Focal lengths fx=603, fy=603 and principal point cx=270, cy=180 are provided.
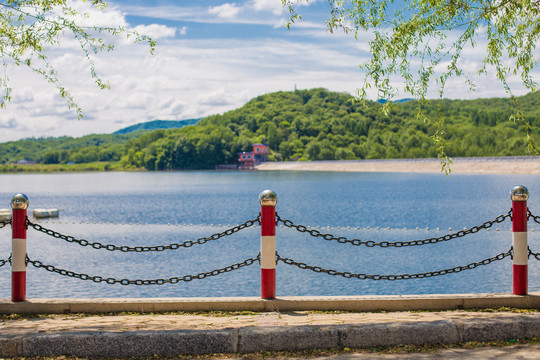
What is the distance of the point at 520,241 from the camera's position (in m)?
7.27

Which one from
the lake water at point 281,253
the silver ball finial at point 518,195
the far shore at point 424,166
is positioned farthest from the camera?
the far shore at point 424,166

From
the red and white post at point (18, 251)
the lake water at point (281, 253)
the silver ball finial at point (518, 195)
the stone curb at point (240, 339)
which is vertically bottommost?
the lake water at point (281, 253)

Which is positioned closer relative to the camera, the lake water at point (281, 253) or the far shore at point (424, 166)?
the lake water at point (281, 253)

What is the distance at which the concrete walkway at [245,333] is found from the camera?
5.72 metres

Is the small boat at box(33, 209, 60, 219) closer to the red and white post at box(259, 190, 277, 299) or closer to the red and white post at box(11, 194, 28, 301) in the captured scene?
the red and white post at box(11, 194, 28, 301)

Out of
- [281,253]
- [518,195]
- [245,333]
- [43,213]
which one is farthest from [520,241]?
[43,213]

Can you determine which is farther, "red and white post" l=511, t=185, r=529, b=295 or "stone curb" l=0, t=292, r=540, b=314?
"red and white post" l=511, t=185, r=529, b=295

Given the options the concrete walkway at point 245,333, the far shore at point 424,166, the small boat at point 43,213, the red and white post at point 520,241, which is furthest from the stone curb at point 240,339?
the far shore at point 424,166

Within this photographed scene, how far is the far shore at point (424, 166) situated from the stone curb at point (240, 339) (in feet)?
256

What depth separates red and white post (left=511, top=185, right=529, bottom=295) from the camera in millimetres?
7207

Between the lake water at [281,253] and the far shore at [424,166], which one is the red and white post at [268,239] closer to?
the lake water at [281,253]

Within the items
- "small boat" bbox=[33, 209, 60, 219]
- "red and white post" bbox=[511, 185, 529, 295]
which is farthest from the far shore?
"red and white post" bbox=[511, 185, 529, 295]

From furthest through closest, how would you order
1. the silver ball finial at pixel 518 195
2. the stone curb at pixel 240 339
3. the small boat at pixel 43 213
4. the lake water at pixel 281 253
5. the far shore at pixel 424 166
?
the far shore at pixel 424 166 → the small boat at pixel 43 213 → the lake water at pixel 281 253 → the silver ball finial at pixel 518 195 → the stone curb at pixel 240 339

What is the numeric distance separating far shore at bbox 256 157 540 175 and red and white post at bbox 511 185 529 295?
251ft
